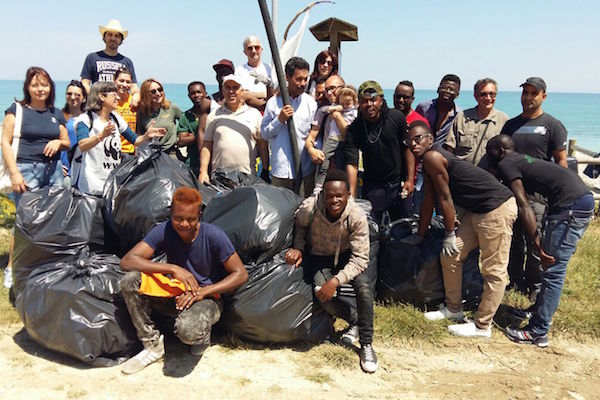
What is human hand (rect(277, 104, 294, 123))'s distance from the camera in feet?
12.6

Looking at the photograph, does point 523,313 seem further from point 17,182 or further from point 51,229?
point 17,182

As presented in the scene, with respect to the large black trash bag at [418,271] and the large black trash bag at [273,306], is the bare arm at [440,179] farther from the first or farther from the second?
the large black trash bag at [273,306]

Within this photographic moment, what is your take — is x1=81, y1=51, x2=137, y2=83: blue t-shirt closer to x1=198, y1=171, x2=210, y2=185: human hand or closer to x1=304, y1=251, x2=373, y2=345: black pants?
x1=198, y1=171, x2=210, y2=185: human hand

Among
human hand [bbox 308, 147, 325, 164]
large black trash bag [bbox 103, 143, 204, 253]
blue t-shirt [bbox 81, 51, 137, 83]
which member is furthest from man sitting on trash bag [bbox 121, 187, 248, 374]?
blue t-shirt [bbox 81, 51, 137, 83]

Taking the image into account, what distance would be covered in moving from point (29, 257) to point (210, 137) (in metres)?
1.76

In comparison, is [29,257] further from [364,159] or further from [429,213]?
[429,213]

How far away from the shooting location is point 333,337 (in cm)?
346

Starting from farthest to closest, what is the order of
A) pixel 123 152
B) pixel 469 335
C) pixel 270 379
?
pixel 123 152 < pixel 469 335 < pixel 270 379

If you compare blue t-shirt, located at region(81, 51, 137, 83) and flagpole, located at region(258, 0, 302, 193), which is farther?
blue t-shirt, located at region(81, 51, 137, 83)

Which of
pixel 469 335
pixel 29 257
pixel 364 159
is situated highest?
pixel 364 159

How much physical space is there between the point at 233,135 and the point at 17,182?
5.77 feet

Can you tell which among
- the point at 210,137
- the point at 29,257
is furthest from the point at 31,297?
the point at 210,137

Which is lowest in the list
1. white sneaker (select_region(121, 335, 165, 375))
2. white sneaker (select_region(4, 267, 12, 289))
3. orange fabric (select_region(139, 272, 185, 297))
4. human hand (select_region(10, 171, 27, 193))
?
white sneaker (select_region(121, 335, 165, 375))

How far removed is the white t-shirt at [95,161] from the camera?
377 cm
